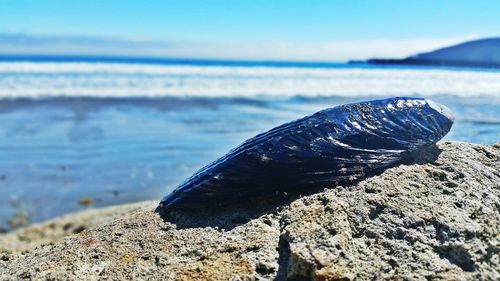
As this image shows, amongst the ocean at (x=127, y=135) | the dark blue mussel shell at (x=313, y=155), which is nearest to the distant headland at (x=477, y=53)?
the ocean at (x=127, y=135)

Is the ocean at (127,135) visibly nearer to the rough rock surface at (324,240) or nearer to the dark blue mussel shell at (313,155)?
the dark blue mussel shell at (313,155)

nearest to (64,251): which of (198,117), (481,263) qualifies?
(481,263)

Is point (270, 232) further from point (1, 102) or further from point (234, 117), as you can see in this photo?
point (1, 102)

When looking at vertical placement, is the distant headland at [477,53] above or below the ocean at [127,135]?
above

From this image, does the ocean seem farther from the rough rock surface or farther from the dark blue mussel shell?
the rough rock surface

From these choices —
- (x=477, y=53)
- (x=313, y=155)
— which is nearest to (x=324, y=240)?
(x=313, y=155)

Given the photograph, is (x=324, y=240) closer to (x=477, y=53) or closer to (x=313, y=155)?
(x=313, y=155)
